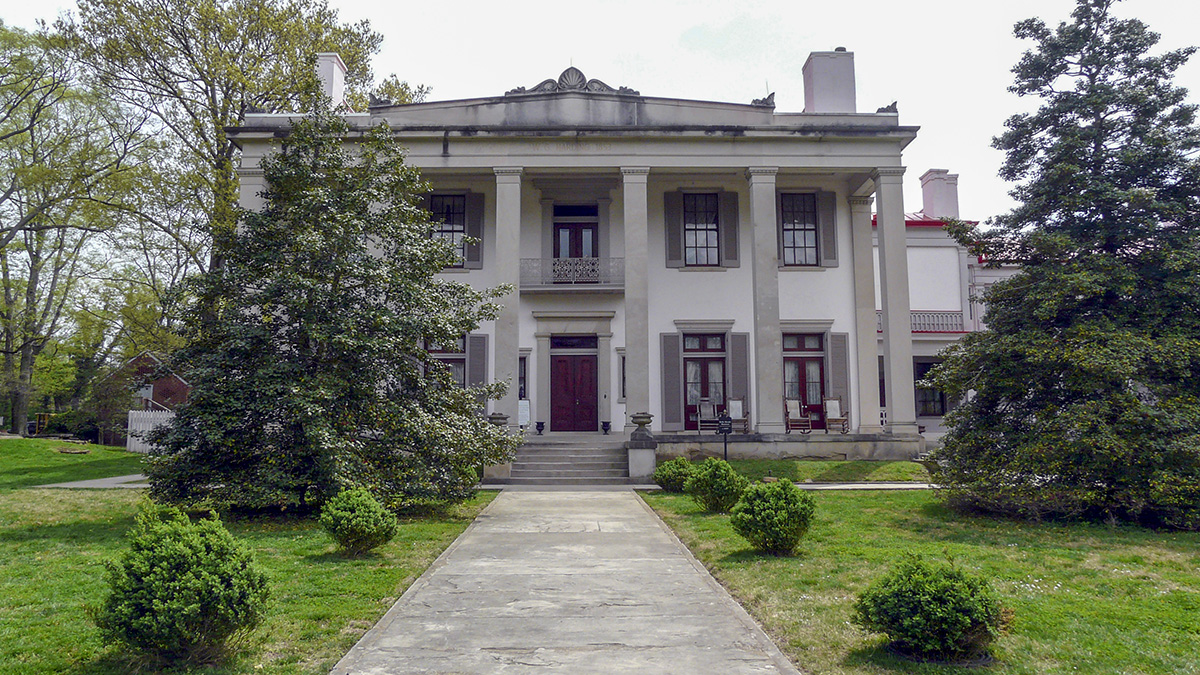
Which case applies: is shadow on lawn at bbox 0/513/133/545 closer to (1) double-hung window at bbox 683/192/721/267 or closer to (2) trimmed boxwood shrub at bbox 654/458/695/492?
(2) trimmed boxwood shrub at bbox 654/458/695/492

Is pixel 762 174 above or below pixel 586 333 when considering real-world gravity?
above

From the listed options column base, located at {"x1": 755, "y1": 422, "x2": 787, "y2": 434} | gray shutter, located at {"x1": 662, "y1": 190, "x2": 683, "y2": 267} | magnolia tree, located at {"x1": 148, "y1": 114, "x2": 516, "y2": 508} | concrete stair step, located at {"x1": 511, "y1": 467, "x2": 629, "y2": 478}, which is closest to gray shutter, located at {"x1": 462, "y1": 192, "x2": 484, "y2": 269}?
gray shutter, located at {"x1": 662, "y1": 190, "x2": 683, "y2": 267}

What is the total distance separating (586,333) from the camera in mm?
20609

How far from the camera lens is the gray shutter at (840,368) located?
20.5 metres

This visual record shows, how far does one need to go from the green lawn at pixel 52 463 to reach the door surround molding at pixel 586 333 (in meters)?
9.71

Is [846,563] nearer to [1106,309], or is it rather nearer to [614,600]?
[614,600]

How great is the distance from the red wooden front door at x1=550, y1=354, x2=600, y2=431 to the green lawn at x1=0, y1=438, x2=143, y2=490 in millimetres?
9859

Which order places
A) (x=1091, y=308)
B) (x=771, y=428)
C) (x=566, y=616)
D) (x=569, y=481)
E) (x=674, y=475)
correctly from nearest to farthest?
(x=566, y=616)
(x=1091, y=308)
(x=674, y=475)
(x=569, y=481)
(x=771, y=428)

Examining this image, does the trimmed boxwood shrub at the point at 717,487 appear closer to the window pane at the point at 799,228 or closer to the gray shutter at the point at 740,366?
the gray shutter at the point at 740,366

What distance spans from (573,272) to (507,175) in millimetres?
3336

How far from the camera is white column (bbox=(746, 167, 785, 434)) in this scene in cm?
1775

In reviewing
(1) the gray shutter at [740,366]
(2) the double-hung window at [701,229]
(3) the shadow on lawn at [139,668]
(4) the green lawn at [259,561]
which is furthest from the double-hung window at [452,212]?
(3) the shadow on lawn at [139,668]

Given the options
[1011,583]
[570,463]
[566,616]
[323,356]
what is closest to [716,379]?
[570,463]

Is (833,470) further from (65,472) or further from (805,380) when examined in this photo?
(65,472)
